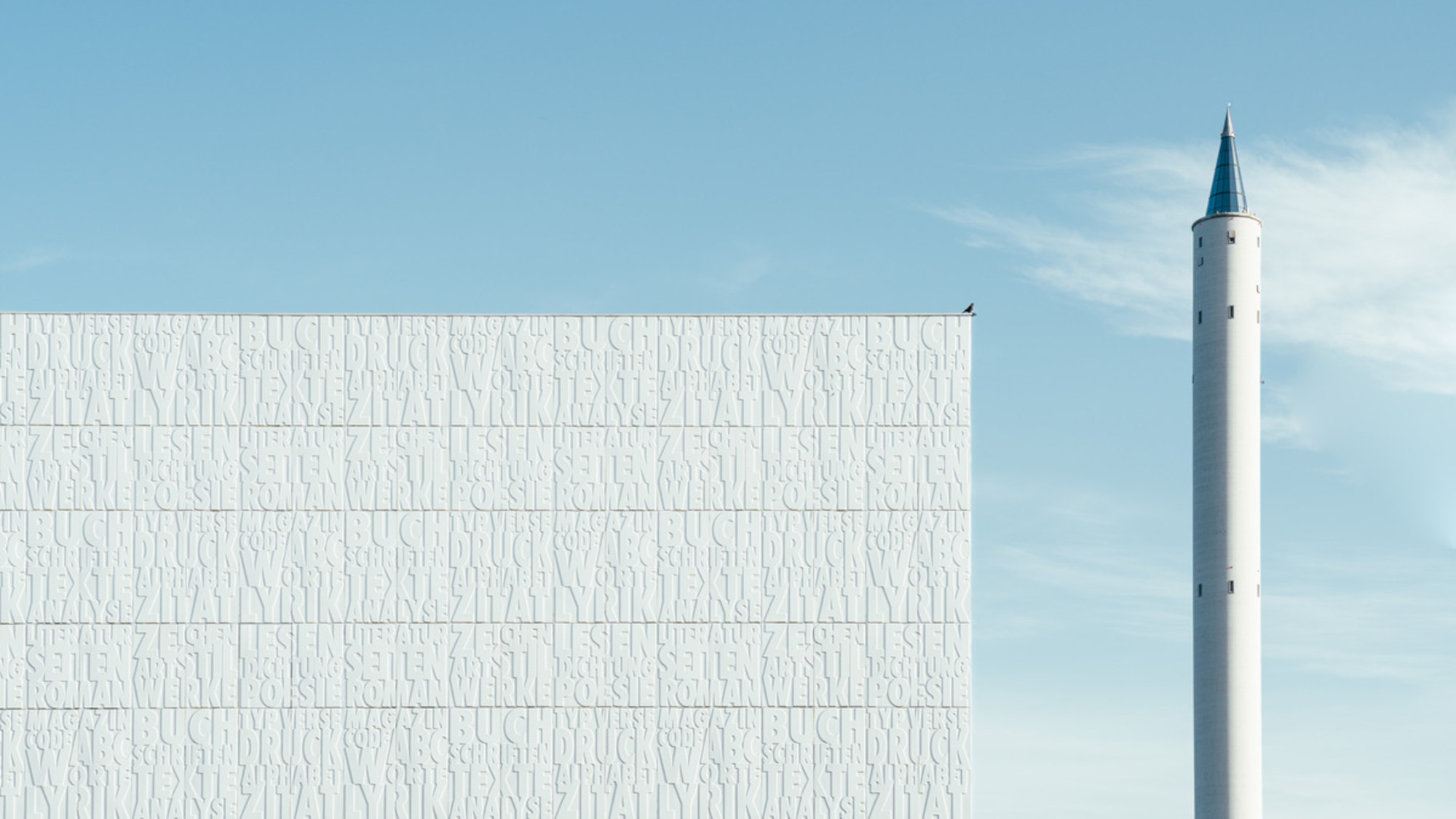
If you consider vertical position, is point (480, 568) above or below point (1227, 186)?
below

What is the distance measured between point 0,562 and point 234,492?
6.02 metres

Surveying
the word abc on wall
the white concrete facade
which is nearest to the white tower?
the white concrete facade

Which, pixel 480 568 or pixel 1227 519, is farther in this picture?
pixel 1227 519

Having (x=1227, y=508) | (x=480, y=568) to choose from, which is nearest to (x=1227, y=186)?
(x=1227, y=508)

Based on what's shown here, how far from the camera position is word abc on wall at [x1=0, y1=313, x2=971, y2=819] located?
41.2 m

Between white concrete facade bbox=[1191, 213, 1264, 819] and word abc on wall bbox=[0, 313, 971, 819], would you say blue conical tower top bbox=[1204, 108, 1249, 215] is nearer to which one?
white concrete facade bbox=[1191, 213, 1264, 819]

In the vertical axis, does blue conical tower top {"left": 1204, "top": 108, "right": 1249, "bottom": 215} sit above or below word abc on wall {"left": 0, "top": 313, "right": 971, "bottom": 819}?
above

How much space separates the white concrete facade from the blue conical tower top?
1.49 ft

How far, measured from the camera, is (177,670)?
41312mm

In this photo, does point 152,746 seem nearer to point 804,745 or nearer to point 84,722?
point 84,722

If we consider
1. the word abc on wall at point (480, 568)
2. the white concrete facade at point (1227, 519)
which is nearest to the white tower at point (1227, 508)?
the white concrete facade at point (1227, 519)

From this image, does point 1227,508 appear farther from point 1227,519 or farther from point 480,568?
point 480,568

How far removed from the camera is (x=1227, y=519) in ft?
183

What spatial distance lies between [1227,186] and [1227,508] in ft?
38.3
